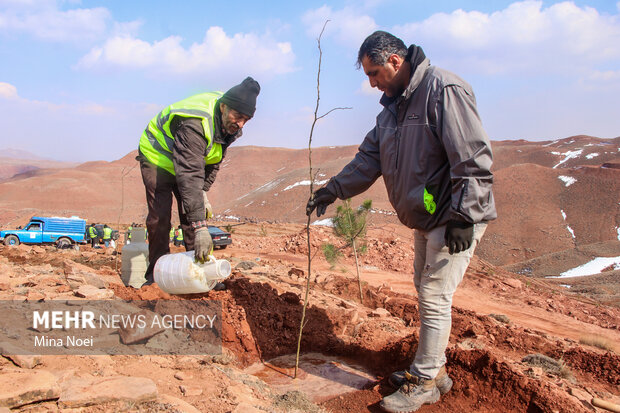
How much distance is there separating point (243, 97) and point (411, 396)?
7.37 feet

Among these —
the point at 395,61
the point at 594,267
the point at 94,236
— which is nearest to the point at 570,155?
the point at 594,267

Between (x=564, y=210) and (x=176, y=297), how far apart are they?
3019 centimetres

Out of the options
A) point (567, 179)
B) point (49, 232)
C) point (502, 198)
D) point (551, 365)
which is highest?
point (567, 179)

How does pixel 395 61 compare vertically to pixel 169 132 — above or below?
above

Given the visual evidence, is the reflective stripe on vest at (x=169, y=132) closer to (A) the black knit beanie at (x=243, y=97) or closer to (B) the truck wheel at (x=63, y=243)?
(A) the black knit beanie at (x=243, y=97)

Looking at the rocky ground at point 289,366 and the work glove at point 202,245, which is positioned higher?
the work glove at point 202,245

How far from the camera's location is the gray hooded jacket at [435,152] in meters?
2.14

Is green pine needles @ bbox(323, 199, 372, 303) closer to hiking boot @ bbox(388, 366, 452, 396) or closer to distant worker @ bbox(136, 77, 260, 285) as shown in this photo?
distant worker @ bbox(136, 77, 260, 285)

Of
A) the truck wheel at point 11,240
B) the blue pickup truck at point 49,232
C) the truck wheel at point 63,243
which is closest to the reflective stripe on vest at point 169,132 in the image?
the truck wheel at point 63,243

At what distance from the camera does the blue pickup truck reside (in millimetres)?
14891

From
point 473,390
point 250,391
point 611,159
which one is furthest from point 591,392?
point 611,159

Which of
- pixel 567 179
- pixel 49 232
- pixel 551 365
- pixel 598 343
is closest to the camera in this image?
pixel 551 365

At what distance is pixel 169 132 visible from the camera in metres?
3.34

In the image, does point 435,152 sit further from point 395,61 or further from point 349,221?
point 349,221
